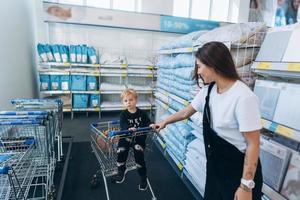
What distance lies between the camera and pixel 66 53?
482 centimetres

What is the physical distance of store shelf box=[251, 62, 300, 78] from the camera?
1.31 meters

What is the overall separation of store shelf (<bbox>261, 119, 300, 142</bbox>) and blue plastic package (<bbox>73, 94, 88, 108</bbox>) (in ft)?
13.9

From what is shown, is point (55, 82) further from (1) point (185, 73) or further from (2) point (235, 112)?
(2) point (235, 112)

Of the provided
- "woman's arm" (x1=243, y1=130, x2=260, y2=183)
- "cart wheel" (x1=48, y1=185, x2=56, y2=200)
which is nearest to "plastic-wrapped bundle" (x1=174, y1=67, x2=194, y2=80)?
"woman's arm" (x1=243, y1=130, x2=260, y2=183)

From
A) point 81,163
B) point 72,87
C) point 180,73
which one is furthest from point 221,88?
point 72,87

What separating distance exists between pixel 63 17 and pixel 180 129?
13.8 feet

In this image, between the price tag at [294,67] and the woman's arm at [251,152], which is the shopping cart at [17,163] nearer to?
the woman's arm at [251,152]

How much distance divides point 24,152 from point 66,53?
376 cm

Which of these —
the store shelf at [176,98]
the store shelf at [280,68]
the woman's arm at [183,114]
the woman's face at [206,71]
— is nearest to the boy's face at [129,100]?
the woman's arm at [183,114]

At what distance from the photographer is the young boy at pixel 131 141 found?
204 cm

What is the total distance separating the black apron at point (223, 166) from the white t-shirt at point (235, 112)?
0.03m

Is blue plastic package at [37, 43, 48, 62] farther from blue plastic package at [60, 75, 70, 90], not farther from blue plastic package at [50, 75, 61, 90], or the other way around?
blue plastic package at [60, 75, 70, 90]

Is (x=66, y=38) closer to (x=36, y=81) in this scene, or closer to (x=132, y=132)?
(x=36, y=81)

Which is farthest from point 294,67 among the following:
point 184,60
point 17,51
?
point 17,51
